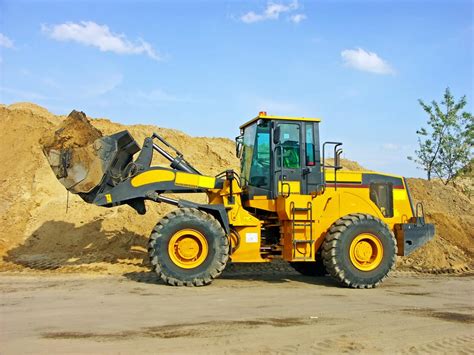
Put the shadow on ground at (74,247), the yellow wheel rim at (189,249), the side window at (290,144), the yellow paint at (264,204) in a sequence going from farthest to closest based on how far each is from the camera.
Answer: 1. the shadow on ground at (74,247)
2. the yellow paint at (264,204)
3. the side window at (290,144)
4. the yellow wheel rim at (189,249)

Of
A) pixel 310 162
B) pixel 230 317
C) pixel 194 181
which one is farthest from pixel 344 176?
pixel 230 317

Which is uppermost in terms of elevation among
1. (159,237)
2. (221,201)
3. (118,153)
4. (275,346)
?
(118,153)

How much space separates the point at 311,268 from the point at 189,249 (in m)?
3.54

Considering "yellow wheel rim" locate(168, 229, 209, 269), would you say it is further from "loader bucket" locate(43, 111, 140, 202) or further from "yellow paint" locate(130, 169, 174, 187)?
"loader bucket" locate(43, 111, 140, 202)

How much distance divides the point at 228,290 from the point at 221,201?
7.03ft

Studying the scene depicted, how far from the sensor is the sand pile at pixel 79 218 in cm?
1309

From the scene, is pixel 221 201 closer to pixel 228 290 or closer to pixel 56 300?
pixel 228 290

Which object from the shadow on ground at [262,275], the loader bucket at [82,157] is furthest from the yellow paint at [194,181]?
the shadow on ground at [262,275]

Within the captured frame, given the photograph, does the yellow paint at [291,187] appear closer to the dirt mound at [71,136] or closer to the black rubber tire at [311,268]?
the black rubber tire at [311,268]

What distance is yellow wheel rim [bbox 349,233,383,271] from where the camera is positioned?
33.4ft

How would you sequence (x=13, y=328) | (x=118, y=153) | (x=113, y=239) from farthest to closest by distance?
1. (x=113, y=239)
2. (x=118, y=153)
3. (x=13, y=328)

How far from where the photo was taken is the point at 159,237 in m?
9.70

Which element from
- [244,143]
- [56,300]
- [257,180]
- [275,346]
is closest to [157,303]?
[56,300]

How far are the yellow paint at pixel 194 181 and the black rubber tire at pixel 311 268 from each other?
2.82 meters
